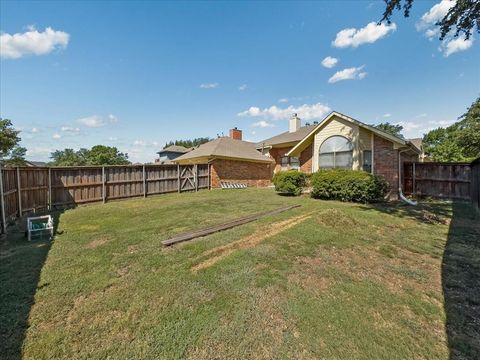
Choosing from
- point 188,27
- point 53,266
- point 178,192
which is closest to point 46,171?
point 178,192

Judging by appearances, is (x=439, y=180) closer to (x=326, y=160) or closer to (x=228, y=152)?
(x=326, y=160)

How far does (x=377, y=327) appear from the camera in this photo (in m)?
2.41

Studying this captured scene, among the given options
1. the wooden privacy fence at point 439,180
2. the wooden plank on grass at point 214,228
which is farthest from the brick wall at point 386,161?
the wooden plank on grass at point 214,228

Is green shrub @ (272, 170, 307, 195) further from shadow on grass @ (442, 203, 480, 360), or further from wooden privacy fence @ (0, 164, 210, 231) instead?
shadow on grass @ (442, 203, 480, 360)

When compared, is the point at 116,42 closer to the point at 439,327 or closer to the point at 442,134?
the point at 439,327

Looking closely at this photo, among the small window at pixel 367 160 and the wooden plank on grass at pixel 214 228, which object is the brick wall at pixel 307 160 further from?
the wooden plank on grass at pixel 214 228

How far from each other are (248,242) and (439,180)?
42.6 feet

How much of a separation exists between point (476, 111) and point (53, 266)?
107ft

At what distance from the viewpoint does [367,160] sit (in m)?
11.8

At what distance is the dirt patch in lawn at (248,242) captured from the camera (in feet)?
12.9

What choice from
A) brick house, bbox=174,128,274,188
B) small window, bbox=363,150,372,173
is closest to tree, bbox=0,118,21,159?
brick house, bbox=174,128,274,188

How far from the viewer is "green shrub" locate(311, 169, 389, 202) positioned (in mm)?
10070

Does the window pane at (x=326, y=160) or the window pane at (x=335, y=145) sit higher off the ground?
the window pane at (x=335, y=145)

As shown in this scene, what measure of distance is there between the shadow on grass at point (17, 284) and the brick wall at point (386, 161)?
13.3 metres
